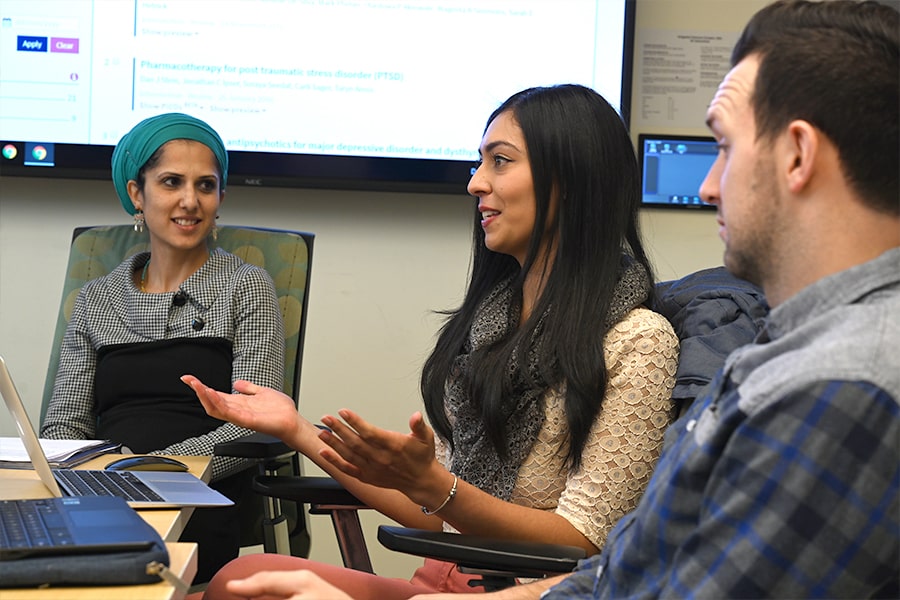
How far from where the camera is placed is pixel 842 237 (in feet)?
2.93

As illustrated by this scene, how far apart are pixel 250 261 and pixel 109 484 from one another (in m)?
1.06

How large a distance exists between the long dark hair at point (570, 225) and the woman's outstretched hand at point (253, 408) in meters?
0.30

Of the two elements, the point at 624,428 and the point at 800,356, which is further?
the point at 624,428

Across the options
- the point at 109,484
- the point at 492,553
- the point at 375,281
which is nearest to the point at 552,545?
the point at 492,553

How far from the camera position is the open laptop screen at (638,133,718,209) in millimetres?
2951

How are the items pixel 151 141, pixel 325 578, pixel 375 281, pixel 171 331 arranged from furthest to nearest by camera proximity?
pixel 375 281, pixel 151 141, pixel 171 331, pixel 325 578

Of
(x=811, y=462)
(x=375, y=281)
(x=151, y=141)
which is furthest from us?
(x=375, y=281)

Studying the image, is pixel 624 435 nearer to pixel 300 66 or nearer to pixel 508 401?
pixel 508 401

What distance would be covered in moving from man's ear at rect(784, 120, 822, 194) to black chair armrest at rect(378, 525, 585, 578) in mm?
606

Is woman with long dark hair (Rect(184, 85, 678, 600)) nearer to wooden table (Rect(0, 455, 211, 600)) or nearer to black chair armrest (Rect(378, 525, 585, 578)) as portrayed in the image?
black chair armrest (Rect(378, 525, 585, 578))

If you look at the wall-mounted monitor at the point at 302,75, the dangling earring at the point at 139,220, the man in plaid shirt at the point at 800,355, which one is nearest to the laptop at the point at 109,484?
the man in plaid shirt at the point at 800,355

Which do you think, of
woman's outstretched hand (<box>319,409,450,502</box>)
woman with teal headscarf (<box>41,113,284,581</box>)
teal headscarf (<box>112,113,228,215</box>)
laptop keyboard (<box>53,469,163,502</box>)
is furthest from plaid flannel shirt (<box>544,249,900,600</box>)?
teal headscarf (<box>112,113,228,215</box>)

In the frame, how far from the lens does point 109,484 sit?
136 centimetres

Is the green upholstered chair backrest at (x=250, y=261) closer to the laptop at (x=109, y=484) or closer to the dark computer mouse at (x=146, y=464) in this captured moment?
the dark computer mouse at (x=146, y=464)
